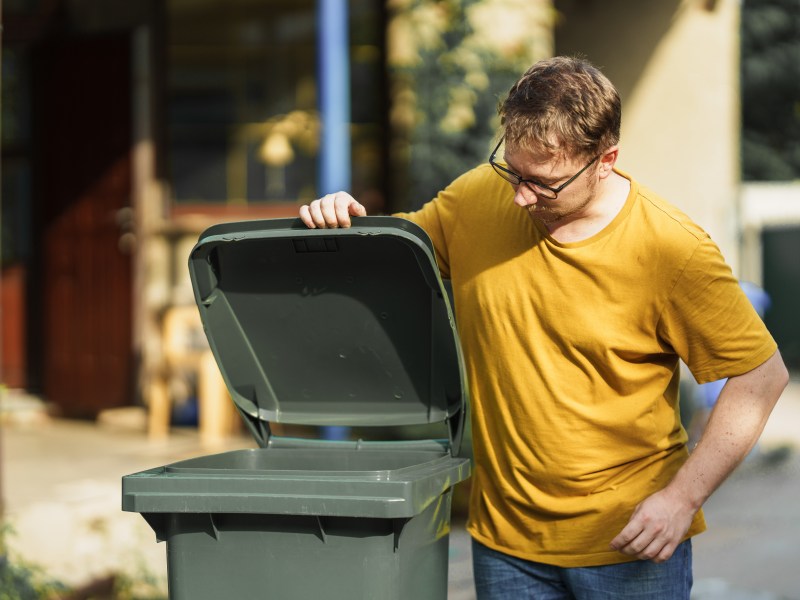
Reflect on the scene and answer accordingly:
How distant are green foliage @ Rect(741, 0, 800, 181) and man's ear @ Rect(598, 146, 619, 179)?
1792 centimetres

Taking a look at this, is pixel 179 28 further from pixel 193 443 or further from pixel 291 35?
pixel 193 443

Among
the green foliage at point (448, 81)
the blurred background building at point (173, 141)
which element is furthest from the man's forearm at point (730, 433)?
the blurred background building at point (173, 141)

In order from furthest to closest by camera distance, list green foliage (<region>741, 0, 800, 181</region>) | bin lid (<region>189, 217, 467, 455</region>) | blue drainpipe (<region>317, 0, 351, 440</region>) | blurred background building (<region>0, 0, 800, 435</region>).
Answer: green foliage (<region>741, 0, 800, 181</region>), blurred background building (<region>0, 0, 800, 435</region>), blue drainpipe (<region>317, 0, 351, 440</region>), bin lid (<region>189, 217, 467, 455</region>)

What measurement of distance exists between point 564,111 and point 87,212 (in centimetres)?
631

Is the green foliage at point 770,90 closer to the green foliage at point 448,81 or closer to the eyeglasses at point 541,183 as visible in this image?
the green foliage at point 448,81

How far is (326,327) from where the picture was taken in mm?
2707

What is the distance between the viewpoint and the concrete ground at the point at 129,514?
188 inches

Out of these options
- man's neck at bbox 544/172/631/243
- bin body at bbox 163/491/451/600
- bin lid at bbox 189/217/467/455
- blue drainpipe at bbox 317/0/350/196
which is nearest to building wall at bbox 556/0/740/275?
blue drainpipe at bbox 317/0/350/196

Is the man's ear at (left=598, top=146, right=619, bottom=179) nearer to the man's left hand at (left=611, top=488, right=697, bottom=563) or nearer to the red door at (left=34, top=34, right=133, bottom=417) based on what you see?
the man's left hand at (left=611, top=488, right=697, bottom=563)

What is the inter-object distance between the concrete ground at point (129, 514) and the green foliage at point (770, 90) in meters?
12.0

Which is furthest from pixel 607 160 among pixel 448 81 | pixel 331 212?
pixel 448 81

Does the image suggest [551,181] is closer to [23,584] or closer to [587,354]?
[587,354]

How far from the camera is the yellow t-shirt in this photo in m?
2.33

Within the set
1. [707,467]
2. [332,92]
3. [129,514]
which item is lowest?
[129,514]
